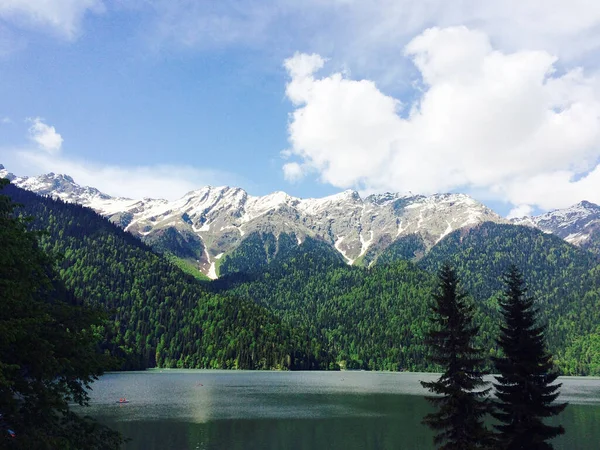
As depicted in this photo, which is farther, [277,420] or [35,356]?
[277,420]

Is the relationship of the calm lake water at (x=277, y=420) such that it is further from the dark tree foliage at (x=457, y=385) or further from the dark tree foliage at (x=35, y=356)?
the dark tree foliage at (x=35, y=356)

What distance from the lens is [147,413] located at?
88.3 m

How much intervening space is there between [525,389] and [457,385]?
6796 mm

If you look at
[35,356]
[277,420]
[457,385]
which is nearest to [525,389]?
[457,385]

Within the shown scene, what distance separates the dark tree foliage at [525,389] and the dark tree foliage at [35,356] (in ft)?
96.6

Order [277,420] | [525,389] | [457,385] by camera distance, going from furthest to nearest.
Answer: [277,420] < [525,389] < [457,385]

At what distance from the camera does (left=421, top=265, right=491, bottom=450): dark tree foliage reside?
31.8 metres

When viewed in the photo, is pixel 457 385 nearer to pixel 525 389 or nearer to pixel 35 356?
pixel 525 389

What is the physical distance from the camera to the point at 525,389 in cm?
3522

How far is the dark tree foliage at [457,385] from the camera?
31.8 meters

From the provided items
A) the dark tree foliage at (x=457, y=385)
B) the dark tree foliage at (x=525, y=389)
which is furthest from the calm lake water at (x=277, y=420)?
the dark tree foliage at (x=457, y=385)

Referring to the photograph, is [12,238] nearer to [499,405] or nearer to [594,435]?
[499,405]

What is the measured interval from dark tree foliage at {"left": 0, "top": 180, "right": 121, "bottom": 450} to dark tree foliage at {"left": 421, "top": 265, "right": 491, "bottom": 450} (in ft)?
75.2

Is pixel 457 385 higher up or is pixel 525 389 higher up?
pixel 457 385
